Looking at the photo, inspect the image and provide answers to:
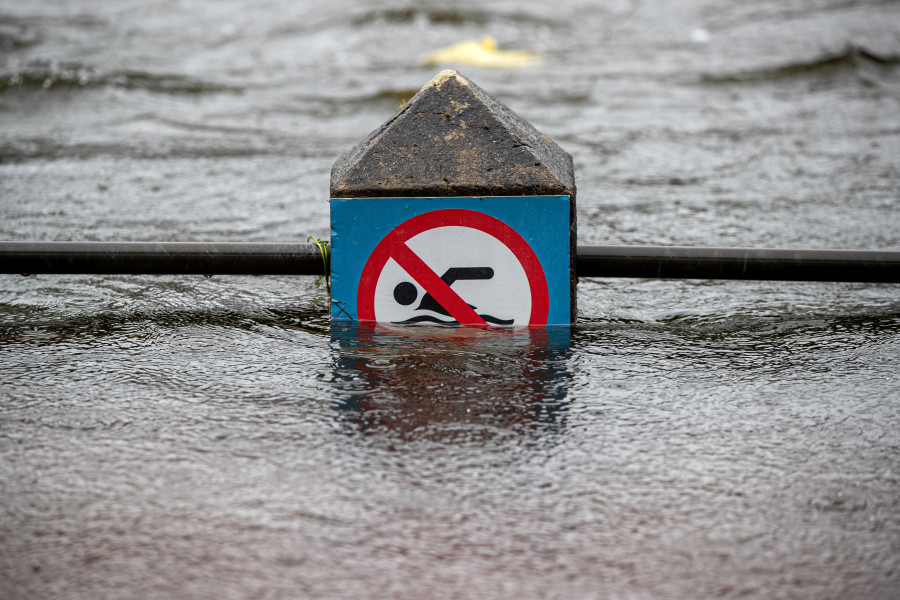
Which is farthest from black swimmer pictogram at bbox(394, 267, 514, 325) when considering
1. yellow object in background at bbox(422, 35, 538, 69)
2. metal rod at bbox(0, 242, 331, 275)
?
yellow object in background at bbox(422, 35, 538, 69)

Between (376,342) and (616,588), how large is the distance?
1.63 metres

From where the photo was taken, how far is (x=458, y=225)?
3.41 metres

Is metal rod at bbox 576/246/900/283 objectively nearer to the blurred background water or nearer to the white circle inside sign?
the blurred background water

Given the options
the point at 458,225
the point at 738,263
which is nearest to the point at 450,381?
the point at 458,225

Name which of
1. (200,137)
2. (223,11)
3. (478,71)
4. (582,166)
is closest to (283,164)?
(200,137)

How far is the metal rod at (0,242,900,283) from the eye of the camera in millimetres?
3629

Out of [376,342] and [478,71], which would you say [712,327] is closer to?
[376,342]

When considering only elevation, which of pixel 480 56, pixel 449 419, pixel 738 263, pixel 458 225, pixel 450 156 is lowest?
pixel 449 419

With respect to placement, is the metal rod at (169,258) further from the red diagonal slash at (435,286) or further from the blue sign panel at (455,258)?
the red diagonal slash at (435,286)

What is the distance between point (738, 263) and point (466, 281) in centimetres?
107

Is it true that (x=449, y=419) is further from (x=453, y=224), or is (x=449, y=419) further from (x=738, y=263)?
(x=738, y=263)

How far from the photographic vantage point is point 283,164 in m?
7.38

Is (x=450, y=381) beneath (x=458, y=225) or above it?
beneath

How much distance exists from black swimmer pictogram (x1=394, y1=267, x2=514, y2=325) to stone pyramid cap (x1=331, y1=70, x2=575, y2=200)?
28 cm
